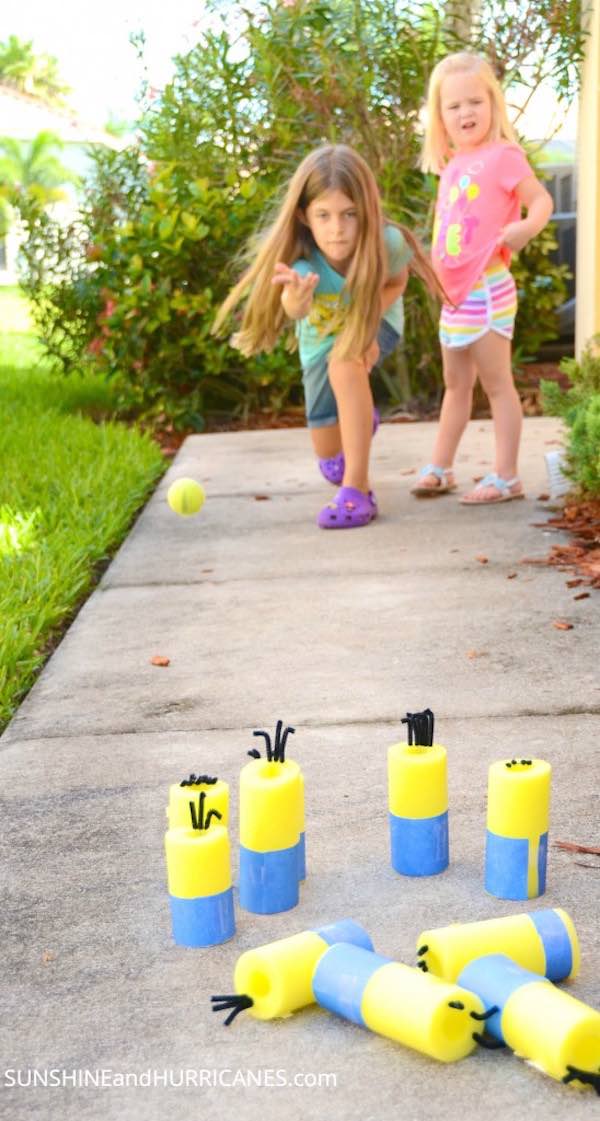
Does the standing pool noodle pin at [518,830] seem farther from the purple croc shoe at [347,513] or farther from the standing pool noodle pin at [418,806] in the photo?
the purple croc shoe at [347,513]

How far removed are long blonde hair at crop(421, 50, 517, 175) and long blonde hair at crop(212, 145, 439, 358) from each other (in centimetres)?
35

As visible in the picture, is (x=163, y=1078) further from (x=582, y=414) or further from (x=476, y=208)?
(x=476, y=208)

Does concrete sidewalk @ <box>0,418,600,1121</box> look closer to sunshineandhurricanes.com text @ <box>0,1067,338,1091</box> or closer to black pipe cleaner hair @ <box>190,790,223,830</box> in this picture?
sunshineandhurricanes.com text @ <box>0,1067,338,1091</box>

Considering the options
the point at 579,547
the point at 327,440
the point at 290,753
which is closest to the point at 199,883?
the point at 290,753

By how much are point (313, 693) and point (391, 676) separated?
22 centimetres

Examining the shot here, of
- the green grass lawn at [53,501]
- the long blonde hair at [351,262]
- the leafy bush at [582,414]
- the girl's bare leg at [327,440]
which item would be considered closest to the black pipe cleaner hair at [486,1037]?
the green grass lawn at [53,501]

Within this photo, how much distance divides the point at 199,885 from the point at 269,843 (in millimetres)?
155

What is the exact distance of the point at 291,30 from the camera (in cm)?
693

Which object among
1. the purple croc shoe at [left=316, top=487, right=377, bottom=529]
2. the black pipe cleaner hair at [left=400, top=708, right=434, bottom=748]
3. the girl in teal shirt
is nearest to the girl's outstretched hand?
the girl in teal shirt

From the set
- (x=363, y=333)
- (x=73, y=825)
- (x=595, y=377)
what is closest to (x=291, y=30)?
(x=363, y=333)

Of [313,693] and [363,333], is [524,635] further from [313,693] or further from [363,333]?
[363,333]

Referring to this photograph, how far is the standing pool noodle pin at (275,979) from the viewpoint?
5.73 ft

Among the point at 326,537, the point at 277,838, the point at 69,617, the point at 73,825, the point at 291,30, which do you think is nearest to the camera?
the point at 277,838

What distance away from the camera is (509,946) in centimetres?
180
